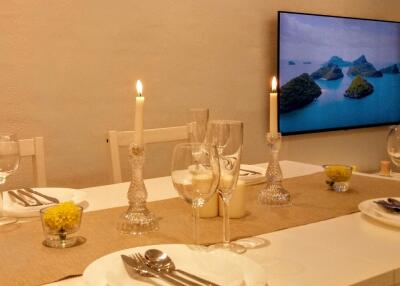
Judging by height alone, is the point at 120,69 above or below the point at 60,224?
above

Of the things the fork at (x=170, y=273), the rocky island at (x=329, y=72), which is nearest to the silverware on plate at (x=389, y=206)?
the fork at (x=170, y=273)

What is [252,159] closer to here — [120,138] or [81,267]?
[120,138]

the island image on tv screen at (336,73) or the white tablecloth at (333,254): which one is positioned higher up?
the island image on tv screen at (336,73)

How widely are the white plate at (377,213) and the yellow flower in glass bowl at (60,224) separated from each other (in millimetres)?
664

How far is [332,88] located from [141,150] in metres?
2.51

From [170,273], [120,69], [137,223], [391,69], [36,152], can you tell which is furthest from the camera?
[391,69]

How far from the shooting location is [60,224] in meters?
1.02

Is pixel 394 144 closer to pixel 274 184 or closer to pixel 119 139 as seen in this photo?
pixel 274 184

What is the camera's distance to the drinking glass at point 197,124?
1.49 metres

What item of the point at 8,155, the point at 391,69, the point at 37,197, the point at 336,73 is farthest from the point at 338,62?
the point at 8,155

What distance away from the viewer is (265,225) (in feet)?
3.83

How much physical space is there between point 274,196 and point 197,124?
0.33 m

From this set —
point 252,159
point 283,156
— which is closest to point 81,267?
point 252,159

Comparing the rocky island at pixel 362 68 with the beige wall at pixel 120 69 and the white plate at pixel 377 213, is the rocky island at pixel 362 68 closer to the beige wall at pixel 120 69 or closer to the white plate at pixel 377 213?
the beige wall at pixel 120 69
